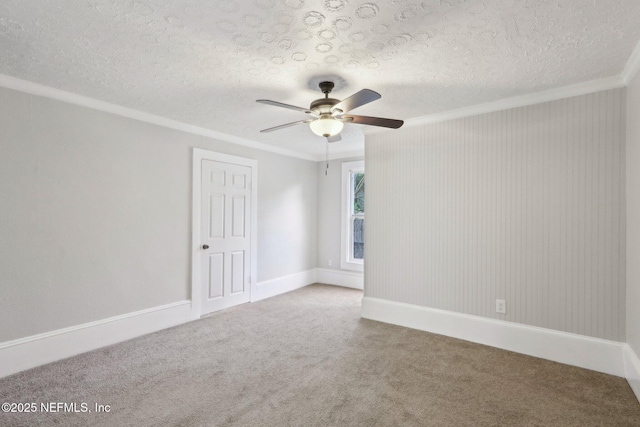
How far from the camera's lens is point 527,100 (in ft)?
9.64

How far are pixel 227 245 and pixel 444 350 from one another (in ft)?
9.75

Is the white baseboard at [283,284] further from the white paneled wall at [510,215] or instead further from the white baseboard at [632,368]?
the white baseboard at [632,368]

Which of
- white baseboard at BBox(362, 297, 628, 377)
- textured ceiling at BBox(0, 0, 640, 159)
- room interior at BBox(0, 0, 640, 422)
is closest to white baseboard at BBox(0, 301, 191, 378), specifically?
room interior at BBox(0, 0, 640, 422)

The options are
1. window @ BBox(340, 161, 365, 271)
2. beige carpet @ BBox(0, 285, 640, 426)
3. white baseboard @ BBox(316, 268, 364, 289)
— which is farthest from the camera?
window @ BBox(340, 161, 365, 271)

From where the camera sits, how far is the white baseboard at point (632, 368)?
2.22 meters

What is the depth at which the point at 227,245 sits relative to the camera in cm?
439

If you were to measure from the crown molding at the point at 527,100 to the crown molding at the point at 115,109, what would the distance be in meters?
2.40

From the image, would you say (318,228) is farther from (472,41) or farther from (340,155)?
(472,41)

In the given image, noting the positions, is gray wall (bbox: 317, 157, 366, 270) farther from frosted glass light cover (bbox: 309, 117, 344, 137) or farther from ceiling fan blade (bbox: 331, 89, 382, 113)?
ceiling fan blade (bbox: 331, 89, 382, 113)

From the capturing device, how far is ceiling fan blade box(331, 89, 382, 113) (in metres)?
2.08

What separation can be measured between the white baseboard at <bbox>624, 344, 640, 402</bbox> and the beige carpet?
0.06 metres

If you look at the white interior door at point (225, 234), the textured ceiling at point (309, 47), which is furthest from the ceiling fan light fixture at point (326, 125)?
the white interior door at point (225, 234)

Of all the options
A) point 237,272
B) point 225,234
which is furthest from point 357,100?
point 237,272

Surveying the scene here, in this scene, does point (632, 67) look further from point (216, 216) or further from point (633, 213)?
point (216, 216)
